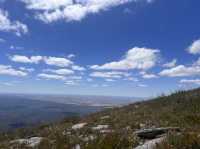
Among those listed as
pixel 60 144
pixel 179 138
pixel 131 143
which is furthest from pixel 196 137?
pixel 60 144

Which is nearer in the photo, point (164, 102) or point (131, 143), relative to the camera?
point (131, 143)

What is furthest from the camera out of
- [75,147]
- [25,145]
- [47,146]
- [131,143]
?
[25,145]

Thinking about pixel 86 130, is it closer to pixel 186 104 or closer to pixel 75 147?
pixel 75 147

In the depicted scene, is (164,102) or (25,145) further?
(164,102)

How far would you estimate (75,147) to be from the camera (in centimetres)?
1015

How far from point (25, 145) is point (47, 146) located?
4.93ft

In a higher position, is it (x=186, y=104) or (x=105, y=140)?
(x=186, y=104)

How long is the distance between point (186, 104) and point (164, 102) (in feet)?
13.4

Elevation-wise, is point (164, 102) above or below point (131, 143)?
above

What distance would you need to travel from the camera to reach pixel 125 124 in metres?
14.2

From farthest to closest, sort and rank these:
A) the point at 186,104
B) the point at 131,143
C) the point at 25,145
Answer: the point at 186,104 → the point at 25,145 → the point at 131,143

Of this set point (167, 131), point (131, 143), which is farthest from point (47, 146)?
point (167, 131)

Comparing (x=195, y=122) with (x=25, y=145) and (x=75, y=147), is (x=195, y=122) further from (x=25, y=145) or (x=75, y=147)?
(x=25, y=145)

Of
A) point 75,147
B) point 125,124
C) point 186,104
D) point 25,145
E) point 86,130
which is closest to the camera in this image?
point 75,147
